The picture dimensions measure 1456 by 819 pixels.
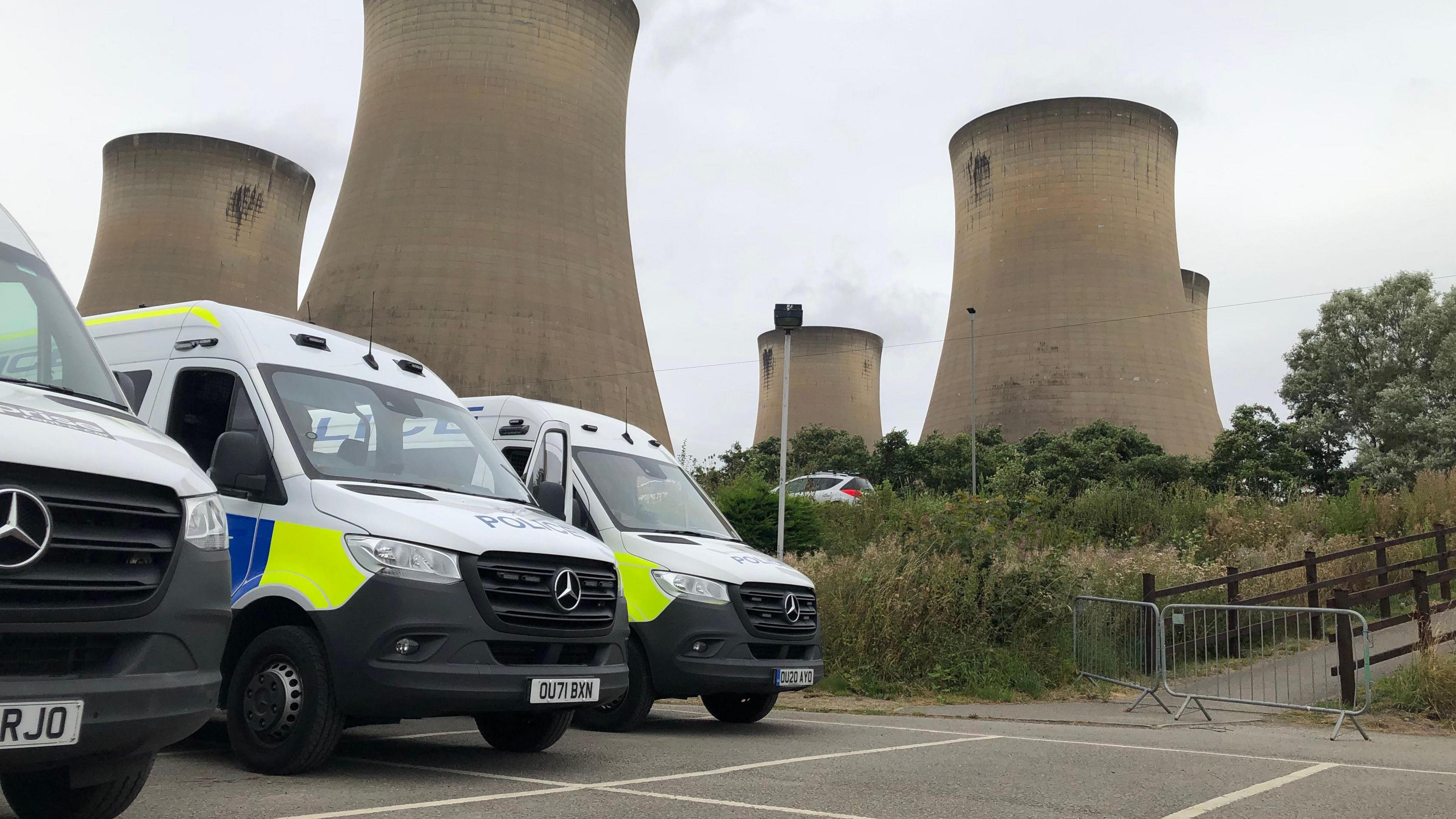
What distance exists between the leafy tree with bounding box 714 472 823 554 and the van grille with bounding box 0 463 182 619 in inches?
481

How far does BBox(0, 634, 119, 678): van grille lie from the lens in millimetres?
2686

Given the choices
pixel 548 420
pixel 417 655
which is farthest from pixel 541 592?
pixel 548 420

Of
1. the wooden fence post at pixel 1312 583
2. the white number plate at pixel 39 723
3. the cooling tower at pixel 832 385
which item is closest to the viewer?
the white number plate at pixel 39 723

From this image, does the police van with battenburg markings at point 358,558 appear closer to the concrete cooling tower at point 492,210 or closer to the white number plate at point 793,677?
the white number plate at point 793,677

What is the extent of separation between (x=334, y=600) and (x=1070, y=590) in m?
7.21

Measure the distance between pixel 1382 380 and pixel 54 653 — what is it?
31.9 m

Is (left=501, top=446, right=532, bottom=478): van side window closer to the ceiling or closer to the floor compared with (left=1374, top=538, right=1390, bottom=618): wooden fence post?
closer to the ceiling

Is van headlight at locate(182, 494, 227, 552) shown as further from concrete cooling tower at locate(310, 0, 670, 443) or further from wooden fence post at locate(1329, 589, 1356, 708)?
concrete cooling tower at locate(310, 0, 670, 443)

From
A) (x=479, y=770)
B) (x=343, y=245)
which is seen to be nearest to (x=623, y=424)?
(x=479, y=770)

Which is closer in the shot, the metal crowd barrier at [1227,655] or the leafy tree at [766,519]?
the metal crowd barrier at [1227,655]

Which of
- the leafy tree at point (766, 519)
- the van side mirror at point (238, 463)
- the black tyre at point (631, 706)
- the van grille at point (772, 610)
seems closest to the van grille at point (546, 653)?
the van side mirror at point (238, 463)

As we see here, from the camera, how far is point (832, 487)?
25609mm

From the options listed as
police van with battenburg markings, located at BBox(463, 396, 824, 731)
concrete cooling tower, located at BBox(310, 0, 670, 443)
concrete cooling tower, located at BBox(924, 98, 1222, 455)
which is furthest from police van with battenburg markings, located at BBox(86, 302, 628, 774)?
concrete cooling tower, located at BBox(924, 98, 1222, 455)

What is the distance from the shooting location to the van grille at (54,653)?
8.81 ft
